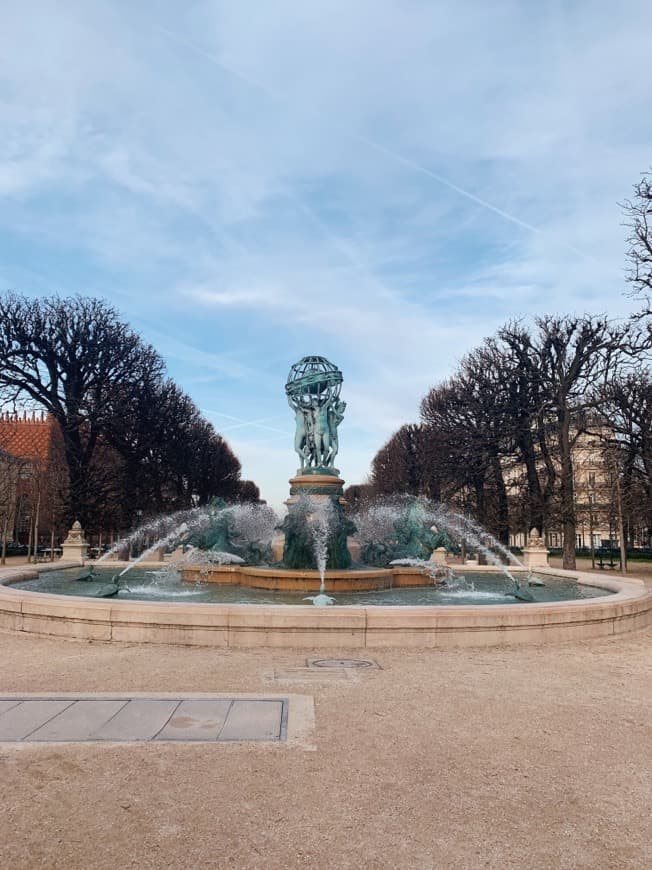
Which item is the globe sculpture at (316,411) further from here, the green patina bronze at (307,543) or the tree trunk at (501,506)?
the tree trunk at (501,506)

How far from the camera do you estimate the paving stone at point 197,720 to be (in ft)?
20.4

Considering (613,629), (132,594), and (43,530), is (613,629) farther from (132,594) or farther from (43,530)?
(43,530)

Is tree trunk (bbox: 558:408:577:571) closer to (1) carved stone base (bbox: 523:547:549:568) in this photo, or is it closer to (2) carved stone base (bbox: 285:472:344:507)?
(1) carved stone base (bbox: 523:547:549:568)

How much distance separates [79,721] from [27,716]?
0.60 m

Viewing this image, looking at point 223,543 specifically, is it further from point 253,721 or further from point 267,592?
point 253,721

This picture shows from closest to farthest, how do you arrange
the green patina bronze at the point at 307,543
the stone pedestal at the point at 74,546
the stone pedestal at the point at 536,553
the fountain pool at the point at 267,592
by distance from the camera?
1. the fountain pool at the point at 267,592
2. the green patina bronze at the point at 307,543
3. the stone pedestal at the point at 74,546
4. the stone pedestal at the point at 536,553

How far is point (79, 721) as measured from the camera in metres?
6.61

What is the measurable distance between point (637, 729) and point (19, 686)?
22.7 feet

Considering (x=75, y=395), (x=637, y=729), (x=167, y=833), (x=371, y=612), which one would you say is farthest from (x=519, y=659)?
(x=75, y=395)

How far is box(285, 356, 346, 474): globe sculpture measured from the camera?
25.9 m

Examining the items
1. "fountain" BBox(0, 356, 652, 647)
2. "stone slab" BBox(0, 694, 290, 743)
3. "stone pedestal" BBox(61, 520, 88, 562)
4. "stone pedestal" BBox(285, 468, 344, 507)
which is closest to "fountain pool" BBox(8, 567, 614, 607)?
"fountain" BBox(0, 356, 652, 647)

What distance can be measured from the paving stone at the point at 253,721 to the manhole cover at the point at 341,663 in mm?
2160

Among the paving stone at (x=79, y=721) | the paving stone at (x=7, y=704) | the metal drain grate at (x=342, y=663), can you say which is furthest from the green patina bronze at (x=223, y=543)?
the paving stone at (x=79, y=721)

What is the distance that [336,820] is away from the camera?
465cm
